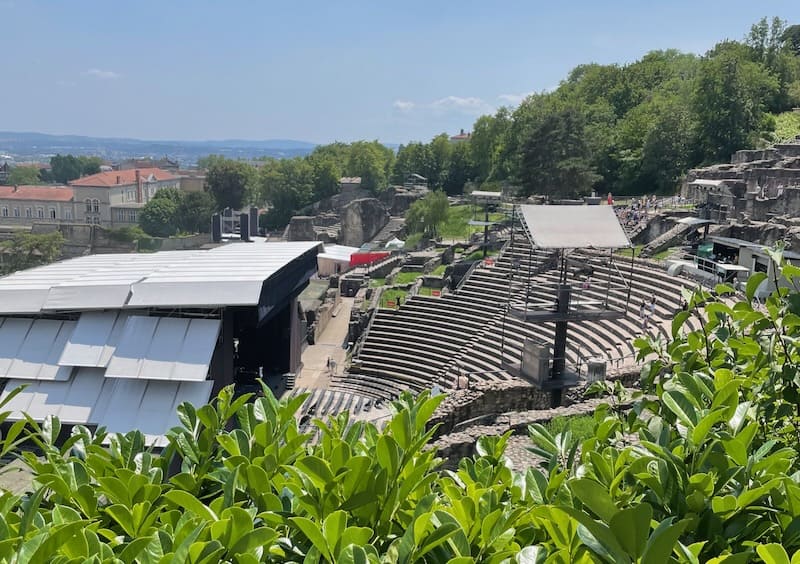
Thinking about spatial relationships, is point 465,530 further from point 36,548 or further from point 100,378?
point 100,378

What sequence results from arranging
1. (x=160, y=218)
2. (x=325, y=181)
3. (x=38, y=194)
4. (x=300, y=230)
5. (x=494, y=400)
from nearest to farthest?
1. (x=494, y=400)
2. (x=300, y=230)
3. (x=160, y=218)
4. (x=325, y=181)
5. (x=38, y=194)

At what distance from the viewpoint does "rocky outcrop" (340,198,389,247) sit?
60438mm

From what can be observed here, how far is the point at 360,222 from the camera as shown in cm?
6078

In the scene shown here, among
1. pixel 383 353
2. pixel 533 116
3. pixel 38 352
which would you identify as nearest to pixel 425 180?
pixel 533 116

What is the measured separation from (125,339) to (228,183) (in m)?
62.4

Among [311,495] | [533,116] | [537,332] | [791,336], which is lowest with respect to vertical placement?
[537,332]

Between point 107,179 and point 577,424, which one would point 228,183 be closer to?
point 107,179

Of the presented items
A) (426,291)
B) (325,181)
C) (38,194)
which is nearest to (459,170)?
(325,181)

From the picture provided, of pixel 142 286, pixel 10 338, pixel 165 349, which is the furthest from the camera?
pixel 10 338

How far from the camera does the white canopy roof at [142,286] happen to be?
666 inches

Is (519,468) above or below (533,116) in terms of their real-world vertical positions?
below

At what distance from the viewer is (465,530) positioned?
2553mm

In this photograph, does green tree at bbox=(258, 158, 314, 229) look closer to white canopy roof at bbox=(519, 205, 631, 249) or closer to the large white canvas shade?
the large white canvas shade

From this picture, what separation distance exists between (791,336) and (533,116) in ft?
160
